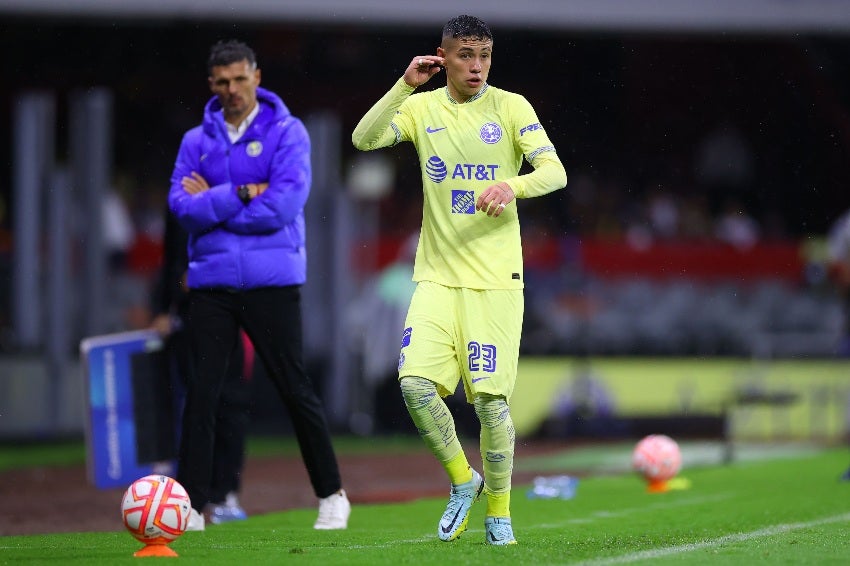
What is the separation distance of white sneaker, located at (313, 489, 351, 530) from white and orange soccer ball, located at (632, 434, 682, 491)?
335 centimetres

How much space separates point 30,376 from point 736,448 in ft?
25.4

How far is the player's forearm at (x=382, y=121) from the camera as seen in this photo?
6871 mm

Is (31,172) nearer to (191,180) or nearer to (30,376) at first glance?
(30,376)

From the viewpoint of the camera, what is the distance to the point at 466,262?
6852 millimetres

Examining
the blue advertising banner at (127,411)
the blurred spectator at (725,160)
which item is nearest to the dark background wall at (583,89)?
the blurred spectator at (725,160)

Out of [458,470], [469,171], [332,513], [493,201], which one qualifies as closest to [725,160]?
[332,513]

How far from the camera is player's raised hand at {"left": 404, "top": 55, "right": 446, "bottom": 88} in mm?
6840

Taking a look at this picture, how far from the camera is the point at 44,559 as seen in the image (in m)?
6.43

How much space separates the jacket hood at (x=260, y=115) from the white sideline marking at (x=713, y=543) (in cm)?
314

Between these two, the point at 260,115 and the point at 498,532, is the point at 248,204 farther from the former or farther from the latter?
the point at 498,532

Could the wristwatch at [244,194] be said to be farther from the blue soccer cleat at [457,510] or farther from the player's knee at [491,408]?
the blue soccer cleat at [457,510]

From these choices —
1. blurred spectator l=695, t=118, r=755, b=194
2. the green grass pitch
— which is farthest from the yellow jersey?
blurred spectator l=695, t=118, r=755, b=194

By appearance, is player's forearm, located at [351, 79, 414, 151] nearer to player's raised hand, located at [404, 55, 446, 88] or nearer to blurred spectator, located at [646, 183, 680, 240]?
player's raised hand, located at [404, 55, 446, 88]

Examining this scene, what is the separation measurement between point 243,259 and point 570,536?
2.24 metres
